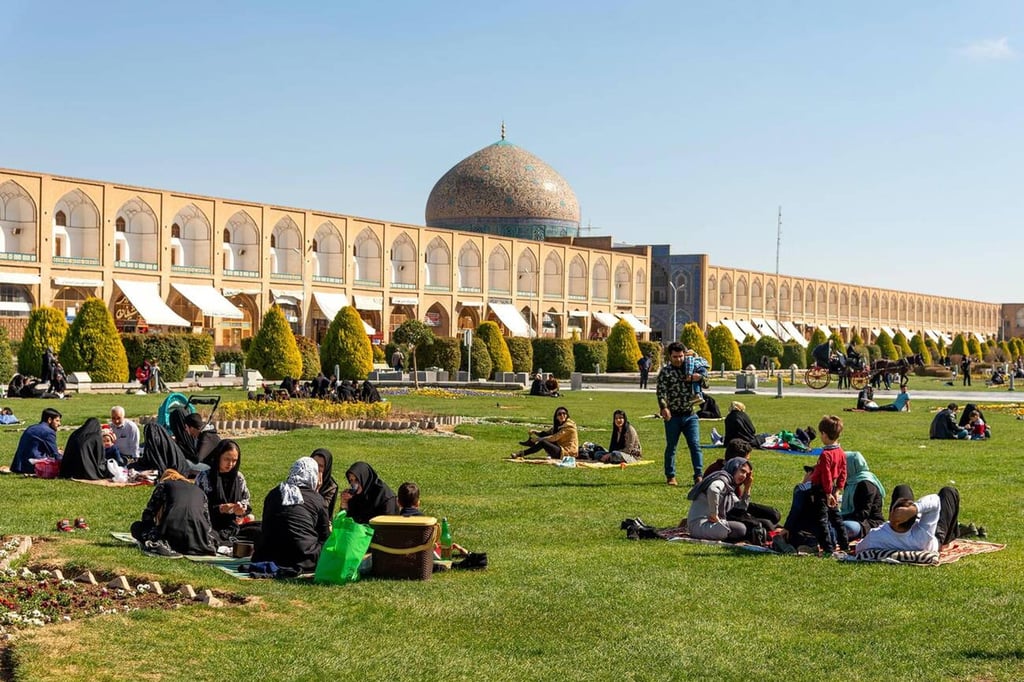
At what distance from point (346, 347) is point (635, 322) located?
35743 mm

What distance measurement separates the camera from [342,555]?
709cm

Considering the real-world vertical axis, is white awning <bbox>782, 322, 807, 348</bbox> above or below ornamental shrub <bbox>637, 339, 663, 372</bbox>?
above

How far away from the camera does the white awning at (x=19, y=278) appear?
1581 inches

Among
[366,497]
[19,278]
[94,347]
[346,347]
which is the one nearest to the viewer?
[366,497]

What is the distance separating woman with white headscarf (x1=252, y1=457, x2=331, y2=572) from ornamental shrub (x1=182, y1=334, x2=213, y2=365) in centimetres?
2674

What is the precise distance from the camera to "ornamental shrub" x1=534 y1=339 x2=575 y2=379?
42.5m

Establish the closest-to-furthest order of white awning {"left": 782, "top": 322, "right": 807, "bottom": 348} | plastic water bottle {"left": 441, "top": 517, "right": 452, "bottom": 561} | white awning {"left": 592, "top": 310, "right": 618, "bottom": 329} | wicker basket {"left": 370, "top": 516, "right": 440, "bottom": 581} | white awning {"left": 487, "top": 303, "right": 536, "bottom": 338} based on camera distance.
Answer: wicker basket {"left": 370, "top": 516, "right": 440, "bottom": 581}, plastic water bottle {"left": 441, "top": 517, "right": 452, "bottom": 561}, white awning {"left": 487, "top": 303, "right": 536, "bottom": 338}, white awning {"left": 592, "top": 310, "right": 618, "bottom": 329}, white awning {"left": 782, "top": 322, "right": 807, "bottom": 348}

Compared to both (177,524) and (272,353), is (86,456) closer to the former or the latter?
(177,524)

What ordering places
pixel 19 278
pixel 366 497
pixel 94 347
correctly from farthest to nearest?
pixel 19 278, pixel 94 347, pixel 366 497

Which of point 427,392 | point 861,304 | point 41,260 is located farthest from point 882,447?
point 861,304

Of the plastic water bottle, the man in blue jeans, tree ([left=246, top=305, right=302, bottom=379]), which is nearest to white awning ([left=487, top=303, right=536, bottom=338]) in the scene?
tree ([left=246, top=305, right=302, bottom=379])

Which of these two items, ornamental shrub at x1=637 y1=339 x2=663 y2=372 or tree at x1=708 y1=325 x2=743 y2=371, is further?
tree at x1=708 y1=325 x2=743 y2=371

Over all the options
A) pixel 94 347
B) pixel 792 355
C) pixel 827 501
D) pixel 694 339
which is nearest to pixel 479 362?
pixel 94 347

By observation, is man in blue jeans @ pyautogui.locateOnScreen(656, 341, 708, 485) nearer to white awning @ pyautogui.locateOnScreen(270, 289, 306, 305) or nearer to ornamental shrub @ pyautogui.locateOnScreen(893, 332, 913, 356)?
white awning @ pyautogui.locateOnScreen(270, 289, 306, 305)
